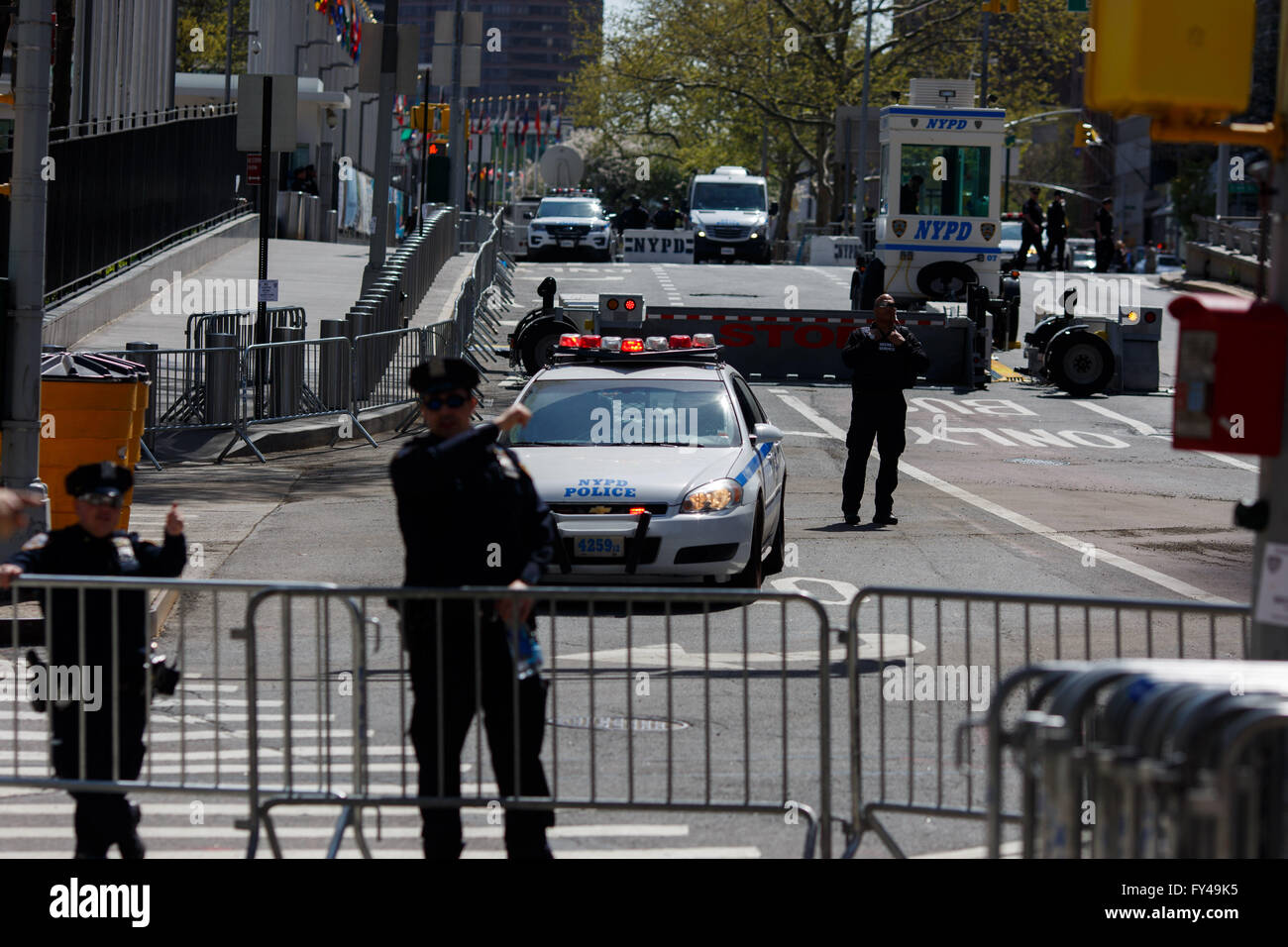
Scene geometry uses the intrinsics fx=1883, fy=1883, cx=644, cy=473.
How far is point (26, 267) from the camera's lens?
1090cm

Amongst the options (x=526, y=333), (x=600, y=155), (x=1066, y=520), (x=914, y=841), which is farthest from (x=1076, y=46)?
(x=914, y=841)

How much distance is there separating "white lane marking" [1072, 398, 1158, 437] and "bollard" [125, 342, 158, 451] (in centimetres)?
1143

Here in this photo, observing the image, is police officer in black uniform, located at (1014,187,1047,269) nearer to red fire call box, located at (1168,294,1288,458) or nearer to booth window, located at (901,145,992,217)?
booth window, located at (901,145,992,217)

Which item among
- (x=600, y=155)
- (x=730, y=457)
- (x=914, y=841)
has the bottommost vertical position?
(x=914, y=841)

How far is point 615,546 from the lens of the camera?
440 inches

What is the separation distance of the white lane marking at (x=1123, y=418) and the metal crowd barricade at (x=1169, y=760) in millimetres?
18505

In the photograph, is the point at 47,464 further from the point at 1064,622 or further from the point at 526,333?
the point at 526,333

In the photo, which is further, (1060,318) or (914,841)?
(1060,318)

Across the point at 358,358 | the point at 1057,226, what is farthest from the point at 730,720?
the point at 1057,226

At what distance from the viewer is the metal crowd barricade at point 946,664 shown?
20.9 feet

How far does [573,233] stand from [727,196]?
4.68m

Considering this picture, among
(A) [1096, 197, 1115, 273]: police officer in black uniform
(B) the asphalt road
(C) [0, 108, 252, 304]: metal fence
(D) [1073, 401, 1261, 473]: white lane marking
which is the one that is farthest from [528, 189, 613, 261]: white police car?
(B) the asphalt road

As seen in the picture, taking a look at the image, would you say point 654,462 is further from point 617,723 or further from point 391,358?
point 391,358

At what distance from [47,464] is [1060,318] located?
681 inches
